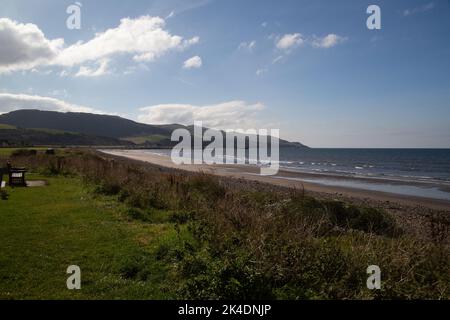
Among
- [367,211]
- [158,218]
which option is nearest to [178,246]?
[158,218]

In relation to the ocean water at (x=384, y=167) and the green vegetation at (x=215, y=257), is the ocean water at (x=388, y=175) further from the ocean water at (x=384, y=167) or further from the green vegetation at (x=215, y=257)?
the green vegetation at (x=215, y=257)

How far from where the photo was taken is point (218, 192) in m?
14.6

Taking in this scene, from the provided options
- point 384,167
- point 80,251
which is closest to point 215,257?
point 80,251

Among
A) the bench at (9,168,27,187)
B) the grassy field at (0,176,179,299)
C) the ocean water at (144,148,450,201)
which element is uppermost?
the bench at (9,168,27,187)

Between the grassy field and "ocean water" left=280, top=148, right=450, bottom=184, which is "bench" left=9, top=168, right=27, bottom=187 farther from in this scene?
"ocean water" left=280, top=148, right=450, bottom=184

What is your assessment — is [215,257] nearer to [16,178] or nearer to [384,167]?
[16,178]

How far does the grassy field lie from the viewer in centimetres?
566

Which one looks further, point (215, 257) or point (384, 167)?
point (384, 167)

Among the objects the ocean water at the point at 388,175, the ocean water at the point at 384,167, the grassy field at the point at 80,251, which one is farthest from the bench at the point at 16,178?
the ocean water at the point at 384,167

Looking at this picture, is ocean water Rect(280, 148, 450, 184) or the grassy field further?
ocean water Rect(280, 148, 450, 184)

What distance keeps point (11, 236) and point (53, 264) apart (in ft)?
8.43

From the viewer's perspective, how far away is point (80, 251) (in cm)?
746

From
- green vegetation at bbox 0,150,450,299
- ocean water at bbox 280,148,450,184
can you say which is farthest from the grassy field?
ocean water at bbox 280,148,450,184
